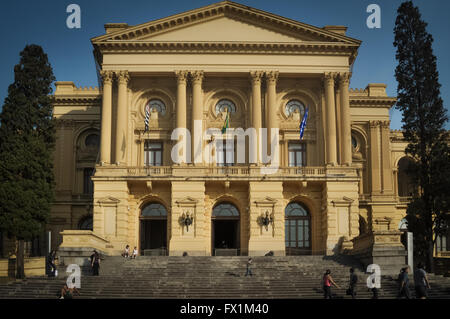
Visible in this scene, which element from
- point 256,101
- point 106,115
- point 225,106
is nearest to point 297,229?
point 256,101

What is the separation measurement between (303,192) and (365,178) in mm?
12136

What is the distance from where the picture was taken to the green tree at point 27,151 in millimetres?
40562

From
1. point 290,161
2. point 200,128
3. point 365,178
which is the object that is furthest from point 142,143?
point 365,178

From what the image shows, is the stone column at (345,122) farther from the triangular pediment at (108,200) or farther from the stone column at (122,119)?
the triangular pediment at (108,200)

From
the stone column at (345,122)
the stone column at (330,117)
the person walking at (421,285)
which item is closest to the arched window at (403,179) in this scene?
the stone column at (345,122)

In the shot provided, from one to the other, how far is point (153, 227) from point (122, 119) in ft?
27.9

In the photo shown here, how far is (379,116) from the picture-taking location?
57812mm

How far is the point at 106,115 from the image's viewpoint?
157ft

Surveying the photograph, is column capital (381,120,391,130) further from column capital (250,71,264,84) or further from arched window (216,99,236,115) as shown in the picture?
arched window (216,99,236,115)

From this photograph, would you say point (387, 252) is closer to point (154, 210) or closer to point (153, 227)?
point (154, 210)

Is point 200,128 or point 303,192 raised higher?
point 200,128

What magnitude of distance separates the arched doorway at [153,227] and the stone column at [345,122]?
558 inches

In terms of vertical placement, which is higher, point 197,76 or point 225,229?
point 197,76

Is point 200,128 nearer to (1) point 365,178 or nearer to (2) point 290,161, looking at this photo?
(2) point 290,161
